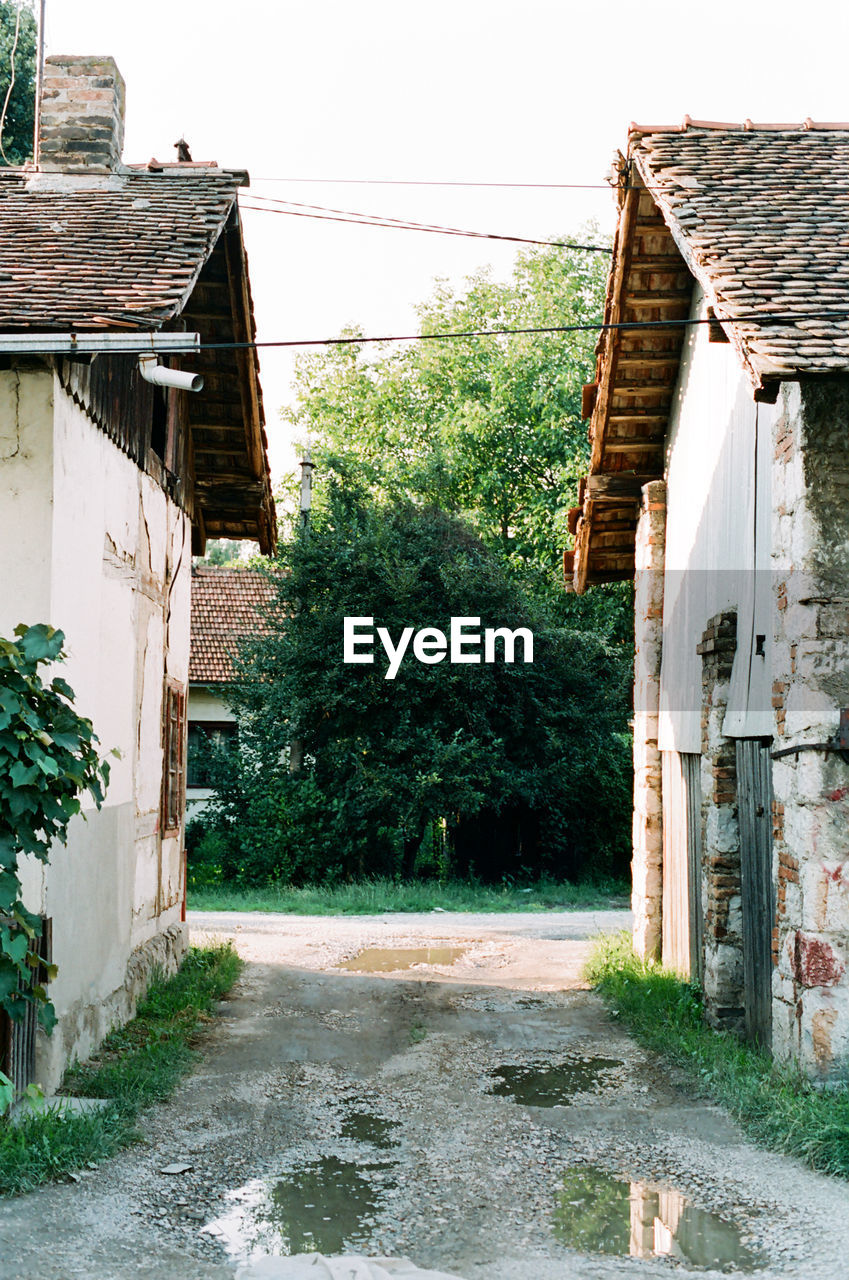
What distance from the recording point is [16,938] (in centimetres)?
534

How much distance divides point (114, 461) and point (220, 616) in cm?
2105

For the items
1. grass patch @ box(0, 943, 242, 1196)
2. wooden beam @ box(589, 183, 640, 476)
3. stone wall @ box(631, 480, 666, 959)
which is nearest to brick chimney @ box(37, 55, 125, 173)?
wooden beam @ box(589, 183, 640, 476)

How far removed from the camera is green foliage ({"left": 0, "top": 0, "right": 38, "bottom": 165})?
23.8 meters

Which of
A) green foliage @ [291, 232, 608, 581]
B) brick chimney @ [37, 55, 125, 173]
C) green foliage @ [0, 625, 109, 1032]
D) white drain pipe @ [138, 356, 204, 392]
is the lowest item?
green foliage @ [0, 625, 109, 1032]

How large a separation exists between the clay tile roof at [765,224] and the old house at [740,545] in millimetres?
21

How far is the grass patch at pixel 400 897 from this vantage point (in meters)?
19.0

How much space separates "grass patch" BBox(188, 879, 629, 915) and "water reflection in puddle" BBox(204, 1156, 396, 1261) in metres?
12.4

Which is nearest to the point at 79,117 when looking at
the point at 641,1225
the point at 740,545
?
the point at 740,545

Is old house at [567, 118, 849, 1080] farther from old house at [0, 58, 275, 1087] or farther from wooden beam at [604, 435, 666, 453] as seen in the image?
old house at [0, 58, 275, 1087]

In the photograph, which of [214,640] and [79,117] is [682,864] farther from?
[214,640]

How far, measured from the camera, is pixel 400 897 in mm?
19547

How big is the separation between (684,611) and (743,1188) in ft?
19.2

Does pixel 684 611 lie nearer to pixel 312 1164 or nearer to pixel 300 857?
pixel 312 1164

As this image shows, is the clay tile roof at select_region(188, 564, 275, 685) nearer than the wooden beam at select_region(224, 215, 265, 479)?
No
